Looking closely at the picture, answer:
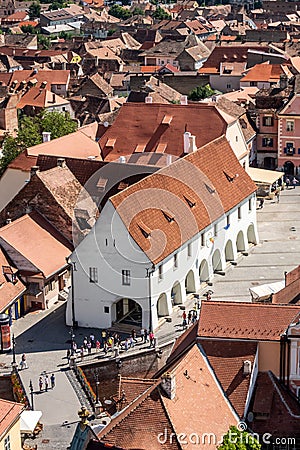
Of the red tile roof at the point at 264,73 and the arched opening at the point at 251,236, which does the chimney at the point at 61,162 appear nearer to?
the arched opening at the point at 251,236

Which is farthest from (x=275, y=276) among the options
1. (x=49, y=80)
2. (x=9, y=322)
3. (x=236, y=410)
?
(x=49, y=80)

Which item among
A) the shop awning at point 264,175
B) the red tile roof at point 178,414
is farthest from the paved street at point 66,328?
the red tile roof at point 178,414

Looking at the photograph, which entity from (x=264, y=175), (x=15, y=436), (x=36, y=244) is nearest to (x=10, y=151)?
(x=36, y=244)

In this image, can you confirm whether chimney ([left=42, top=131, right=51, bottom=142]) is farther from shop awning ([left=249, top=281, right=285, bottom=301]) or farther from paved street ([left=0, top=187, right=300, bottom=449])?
shop awning ([left=249, top=281, right=285, bottom=301])

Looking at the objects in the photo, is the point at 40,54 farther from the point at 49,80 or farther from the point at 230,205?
the point at 230,205

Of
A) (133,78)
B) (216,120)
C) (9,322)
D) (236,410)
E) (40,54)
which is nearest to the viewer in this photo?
(236,410)

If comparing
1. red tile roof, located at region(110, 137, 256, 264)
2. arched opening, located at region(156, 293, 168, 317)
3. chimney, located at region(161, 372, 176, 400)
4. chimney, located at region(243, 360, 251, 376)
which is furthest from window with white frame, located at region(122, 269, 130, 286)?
chimney, located at region(161, 372, 176, 400)

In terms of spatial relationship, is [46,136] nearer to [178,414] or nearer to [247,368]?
[247,368]
